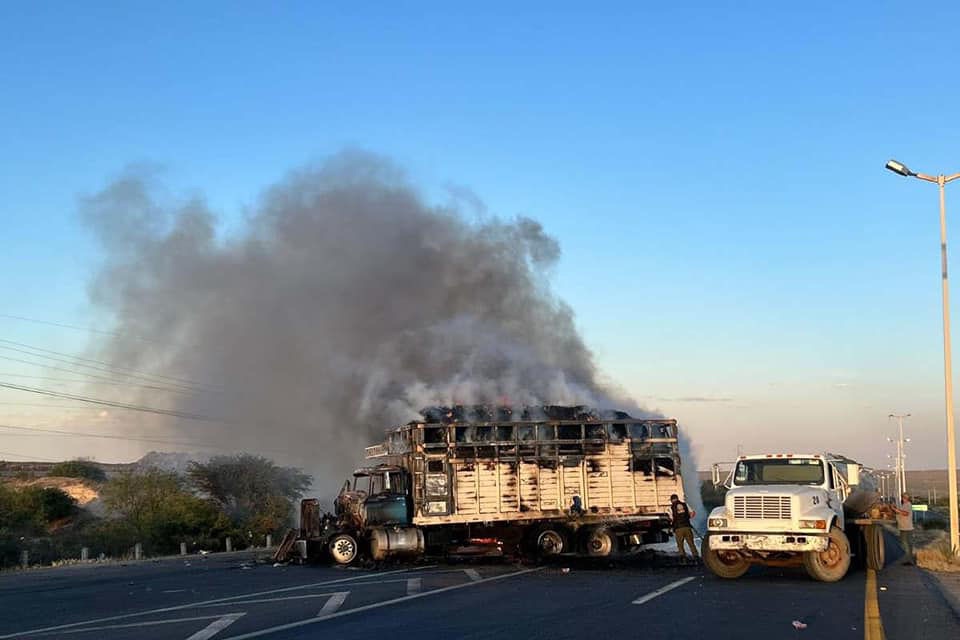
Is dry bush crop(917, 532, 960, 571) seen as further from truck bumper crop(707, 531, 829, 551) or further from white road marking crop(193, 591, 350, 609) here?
white road marking crop(193, 591, 350, 609)

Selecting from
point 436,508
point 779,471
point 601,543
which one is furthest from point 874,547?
point 436,508

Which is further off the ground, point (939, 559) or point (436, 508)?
point (436, 508)

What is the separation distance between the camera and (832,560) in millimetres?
16094

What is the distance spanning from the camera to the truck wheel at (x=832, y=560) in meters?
16.0

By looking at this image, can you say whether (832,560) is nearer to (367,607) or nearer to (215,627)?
(367,607)

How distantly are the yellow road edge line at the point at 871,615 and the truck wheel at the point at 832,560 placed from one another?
1.72ft

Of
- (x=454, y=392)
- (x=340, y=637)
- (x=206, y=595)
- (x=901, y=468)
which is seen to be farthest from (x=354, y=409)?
(x=901, y=468)

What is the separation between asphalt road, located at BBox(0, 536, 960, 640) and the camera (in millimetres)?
10797

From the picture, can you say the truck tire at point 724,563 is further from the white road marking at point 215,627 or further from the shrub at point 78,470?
the shrub at point 78,470

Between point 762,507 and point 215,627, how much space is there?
9.54 meters

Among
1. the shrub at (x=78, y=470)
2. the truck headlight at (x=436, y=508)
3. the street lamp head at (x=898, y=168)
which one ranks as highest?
the street lamp head at (x=898, y=168)

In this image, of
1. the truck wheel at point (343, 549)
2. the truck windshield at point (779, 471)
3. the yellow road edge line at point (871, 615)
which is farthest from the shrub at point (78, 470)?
the yellow road edge line at point (871, 615)

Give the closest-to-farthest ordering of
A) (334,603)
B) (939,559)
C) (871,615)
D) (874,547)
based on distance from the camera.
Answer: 1. (871,615)
2. (334,603)
3. (874,547)
4. (939,559)

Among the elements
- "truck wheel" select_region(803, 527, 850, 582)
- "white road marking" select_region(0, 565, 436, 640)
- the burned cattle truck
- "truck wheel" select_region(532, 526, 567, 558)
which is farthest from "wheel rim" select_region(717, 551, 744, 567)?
"white road marking" select_region(0, 565, 436, 640)
